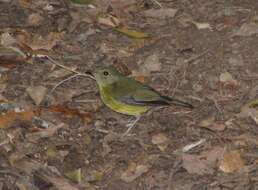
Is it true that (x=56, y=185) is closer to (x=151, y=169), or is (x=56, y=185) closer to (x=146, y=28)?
(x=151, y=169)

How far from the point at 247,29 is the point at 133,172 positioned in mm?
3418

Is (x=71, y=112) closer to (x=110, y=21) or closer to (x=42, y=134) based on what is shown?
(x=42, y=134)

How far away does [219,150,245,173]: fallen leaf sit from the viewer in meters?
8.10

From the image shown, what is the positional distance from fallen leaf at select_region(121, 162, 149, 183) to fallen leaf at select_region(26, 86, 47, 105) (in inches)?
66.7

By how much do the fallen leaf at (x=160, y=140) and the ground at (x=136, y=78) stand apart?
2 cm

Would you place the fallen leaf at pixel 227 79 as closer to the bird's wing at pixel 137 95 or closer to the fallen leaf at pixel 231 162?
the bird's wing at pixel 137 95

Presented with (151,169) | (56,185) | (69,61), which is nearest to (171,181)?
(151,169)

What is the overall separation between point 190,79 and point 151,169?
193 centimetres

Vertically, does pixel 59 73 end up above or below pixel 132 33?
below

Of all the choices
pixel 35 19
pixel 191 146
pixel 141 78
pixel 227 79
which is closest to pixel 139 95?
pixel 191 146

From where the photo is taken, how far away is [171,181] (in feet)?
26.0

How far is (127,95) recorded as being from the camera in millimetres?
8844

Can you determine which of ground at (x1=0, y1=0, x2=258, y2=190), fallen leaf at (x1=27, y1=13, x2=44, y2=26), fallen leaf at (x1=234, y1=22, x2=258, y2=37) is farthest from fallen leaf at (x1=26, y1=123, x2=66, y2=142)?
fallen leaf at (x1=234, y1=22, x2=258, y2=37)

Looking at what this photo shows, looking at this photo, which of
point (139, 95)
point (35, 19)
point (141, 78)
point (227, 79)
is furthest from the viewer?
point (35, 19)
